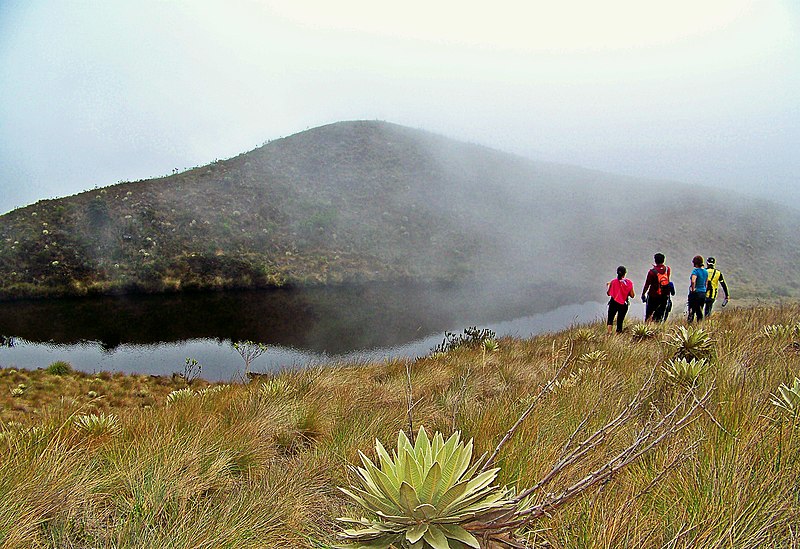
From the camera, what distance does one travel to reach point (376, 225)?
47.9 m

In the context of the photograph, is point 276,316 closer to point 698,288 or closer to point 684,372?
point 698,288

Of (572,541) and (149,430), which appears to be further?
(149,430)

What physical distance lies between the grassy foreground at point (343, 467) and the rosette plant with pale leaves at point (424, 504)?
354 mm

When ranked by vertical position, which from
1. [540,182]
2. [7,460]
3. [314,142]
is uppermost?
[314,142]

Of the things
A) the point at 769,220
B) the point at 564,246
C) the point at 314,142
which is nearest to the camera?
the point at 564,246

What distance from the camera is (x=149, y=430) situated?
120 inches

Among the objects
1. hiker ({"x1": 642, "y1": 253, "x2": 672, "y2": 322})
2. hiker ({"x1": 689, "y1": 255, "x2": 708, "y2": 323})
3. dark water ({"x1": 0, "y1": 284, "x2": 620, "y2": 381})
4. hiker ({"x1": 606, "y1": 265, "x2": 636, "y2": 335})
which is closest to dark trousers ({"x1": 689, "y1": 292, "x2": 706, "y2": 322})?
hiker ({"x1": 689, "y1": 255, "x2": 708, "y2": 323})

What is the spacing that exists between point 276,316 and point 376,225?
2761 cm

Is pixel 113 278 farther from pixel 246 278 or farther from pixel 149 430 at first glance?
pixel 149 430

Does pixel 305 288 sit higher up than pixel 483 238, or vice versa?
pixel 483 238

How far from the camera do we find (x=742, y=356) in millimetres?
4328

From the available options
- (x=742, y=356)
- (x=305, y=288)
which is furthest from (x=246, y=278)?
(x=742, y=356)

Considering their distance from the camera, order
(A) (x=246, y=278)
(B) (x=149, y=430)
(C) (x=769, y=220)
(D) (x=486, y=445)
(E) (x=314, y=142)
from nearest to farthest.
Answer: (D) (x=486, y=445) < (B) (x=149, y=430) < (A) (x=246, y=278) < (C) (x=769, y=220) < (E) (x=314, y=142)

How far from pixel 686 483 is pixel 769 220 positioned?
78594 mm
